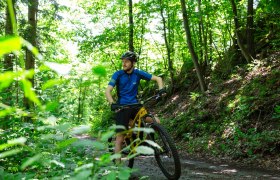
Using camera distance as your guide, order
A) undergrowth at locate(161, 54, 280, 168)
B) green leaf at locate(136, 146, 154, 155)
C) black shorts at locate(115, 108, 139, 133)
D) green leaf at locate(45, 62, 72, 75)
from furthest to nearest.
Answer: undergrowth at locate(161, 54, 280, 168), black shorts at locate(115, 108, 139, 133), green leaf at locate(136, 146, 154, 155), green leaf at locate(45, 62, 72, 75)

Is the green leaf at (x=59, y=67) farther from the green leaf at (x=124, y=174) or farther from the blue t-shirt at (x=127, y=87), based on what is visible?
the blue t-shirt at (x=127, y=87)

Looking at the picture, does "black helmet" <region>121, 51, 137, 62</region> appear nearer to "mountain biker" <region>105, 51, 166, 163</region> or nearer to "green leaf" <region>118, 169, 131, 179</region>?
"mountain biker" <region>105, 51, 166, 163</region>

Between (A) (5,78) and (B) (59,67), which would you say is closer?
(A) (5,78)

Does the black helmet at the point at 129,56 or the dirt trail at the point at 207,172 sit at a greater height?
the black helmet at the point at 129,56

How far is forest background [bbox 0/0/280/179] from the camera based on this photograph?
34.7 inches

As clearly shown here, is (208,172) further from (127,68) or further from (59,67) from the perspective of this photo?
(59,67)

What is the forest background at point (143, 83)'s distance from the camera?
88 centimetres

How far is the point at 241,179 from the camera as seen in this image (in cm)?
570

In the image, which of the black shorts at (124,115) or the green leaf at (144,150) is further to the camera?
the black shorts at (124,115)

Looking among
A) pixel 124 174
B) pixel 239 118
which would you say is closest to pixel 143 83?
Result: pixel 239 118

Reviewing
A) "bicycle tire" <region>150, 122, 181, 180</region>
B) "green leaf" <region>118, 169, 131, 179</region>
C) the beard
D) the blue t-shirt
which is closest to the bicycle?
"bicycle tire" <region>150, 122, 181, 180</region>

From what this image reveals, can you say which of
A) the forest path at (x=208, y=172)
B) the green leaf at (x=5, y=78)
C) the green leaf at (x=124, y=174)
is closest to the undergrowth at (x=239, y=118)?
the forest path at (x=208, y=172)

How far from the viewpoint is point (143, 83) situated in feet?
90.1

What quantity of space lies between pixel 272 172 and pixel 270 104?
319cm
